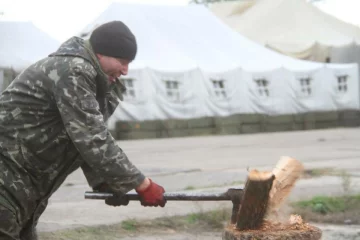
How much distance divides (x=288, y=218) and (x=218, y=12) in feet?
108

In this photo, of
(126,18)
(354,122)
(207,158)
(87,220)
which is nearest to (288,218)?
(87,220)

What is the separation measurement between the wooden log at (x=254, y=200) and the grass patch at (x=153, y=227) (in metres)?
2.07

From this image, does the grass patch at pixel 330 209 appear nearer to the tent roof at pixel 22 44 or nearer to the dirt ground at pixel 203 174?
the dirt ground at pixel 203 174

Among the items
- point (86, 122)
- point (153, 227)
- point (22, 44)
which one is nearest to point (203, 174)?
point (153, 227)

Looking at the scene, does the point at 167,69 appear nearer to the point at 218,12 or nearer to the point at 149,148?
the point at 149,148

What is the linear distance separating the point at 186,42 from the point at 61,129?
19.6m

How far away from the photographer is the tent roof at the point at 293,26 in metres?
29.9

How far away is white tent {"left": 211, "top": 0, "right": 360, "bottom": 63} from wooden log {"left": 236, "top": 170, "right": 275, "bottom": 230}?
2563 centimetres

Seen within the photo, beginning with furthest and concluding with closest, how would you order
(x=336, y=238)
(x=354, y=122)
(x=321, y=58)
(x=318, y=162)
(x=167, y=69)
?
(x=321, y=58)
(x=354, y=122)
(x=167, y=69)
(x=318, y=162)
(x=336, y=238)

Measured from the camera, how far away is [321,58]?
28812mm

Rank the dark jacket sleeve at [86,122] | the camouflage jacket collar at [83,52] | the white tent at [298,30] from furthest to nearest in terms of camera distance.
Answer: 1. the white tent at [298,30]
2. the camouflage jacket collar at [83,52]
3. the dark jacket sleeve at [86,122]

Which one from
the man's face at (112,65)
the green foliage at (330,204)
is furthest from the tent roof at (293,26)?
the man's face at (112,65)

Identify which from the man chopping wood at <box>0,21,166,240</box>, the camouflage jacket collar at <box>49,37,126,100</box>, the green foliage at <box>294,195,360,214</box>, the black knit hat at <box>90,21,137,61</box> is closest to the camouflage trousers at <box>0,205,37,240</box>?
the man chopping wood at <box>0,21,166,240</box>

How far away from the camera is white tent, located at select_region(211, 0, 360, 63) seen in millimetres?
28875
